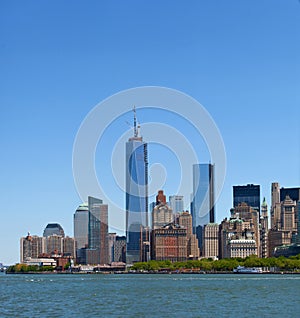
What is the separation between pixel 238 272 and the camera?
196250 mm

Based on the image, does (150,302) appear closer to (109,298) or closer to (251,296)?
(109,298)

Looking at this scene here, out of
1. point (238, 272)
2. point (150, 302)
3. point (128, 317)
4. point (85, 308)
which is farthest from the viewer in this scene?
point (238, 272)

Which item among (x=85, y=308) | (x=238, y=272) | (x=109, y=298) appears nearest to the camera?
(x=85, y=308)

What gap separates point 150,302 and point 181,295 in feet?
37.3

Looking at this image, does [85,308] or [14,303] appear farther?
[14,303]

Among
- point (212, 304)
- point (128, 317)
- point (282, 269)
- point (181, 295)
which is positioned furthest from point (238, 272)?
point (128, 317)

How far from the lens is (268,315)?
179 ft

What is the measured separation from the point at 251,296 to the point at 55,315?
25956mm

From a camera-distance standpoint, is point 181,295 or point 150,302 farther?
point 181,295

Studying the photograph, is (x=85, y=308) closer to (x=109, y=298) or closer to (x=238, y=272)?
(x=109, y=298)

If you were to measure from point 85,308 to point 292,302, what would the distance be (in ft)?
55.7

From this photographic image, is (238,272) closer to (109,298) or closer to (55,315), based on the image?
(109,298)

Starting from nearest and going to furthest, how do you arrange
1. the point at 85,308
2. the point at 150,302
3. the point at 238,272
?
1. the point at 85,308
2. the point at 150,302
3. the point at 238,272

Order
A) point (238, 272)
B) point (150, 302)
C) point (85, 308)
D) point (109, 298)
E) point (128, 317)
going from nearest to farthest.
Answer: point (128, 317), point (85, 308), point (150, 302), point (109, 298), point (238, 272)
